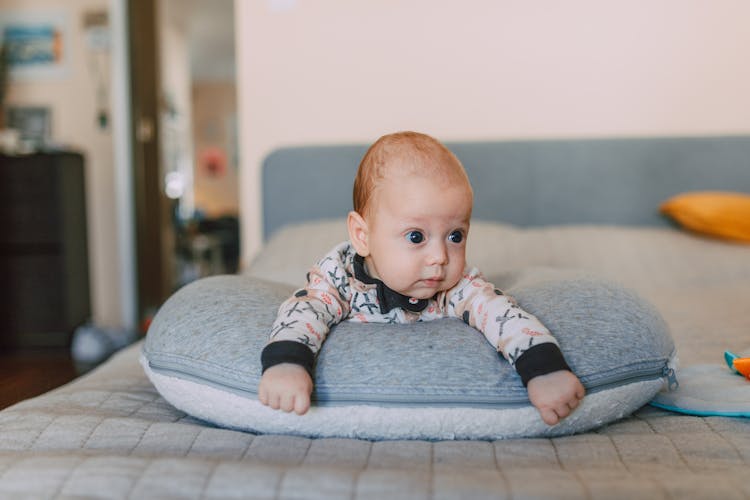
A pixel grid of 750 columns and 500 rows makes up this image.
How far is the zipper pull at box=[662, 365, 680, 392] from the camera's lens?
87 centimetres

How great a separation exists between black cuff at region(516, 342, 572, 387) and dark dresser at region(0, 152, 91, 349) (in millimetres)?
2873

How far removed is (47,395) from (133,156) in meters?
2.76

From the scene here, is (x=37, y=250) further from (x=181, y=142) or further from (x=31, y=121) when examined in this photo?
(x=181, y=142)

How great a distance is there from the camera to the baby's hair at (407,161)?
0.89 m

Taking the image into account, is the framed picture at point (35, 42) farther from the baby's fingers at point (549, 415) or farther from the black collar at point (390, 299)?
the baby's fingers at point (549, 415)

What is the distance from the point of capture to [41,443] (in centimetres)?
76

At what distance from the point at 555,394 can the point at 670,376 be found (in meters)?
0.23

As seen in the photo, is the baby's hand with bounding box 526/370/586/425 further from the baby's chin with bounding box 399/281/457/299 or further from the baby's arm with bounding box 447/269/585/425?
the baby's chin with bounding box 399/281/457/299

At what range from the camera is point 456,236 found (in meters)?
0.91

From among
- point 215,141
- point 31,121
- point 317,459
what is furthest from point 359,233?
point 215,141

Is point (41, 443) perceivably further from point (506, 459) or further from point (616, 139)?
point (616, 139)

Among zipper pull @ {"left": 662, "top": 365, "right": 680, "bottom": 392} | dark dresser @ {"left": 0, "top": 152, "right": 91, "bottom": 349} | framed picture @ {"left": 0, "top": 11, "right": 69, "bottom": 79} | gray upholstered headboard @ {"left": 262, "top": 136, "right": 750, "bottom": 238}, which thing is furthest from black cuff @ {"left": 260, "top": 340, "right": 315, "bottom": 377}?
framed picture @ {"left": 0, "top": 11, "right": 69, "bottom": 79}

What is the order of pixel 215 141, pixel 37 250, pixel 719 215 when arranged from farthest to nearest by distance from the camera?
pixel 215 141 < pixel 37 250 < pixel 719 215

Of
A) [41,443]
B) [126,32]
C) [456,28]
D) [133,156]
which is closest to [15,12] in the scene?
[126,32]
